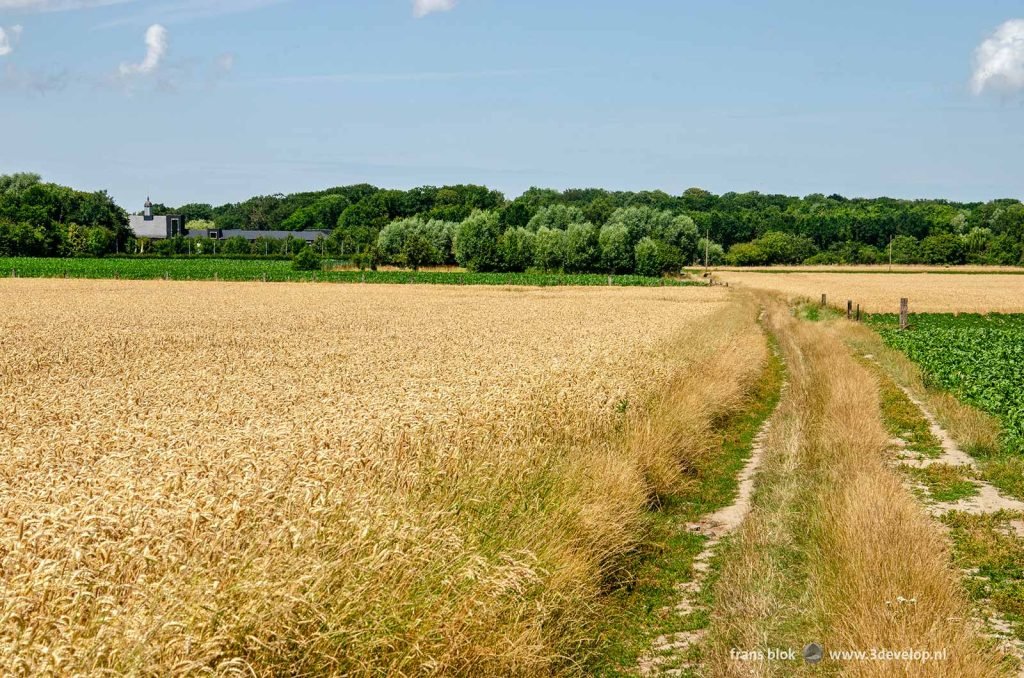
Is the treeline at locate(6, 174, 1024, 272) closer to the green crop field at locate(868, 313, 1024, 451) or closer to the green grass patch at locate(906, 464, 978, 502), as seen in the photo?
the green crop field at locate(868, 313, 1024, 451)

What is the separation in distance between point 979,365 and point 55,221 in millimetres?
168206

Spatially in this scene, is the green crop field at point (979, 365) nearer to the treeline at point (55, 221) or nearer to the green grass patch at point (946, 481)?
the green grass patch at point (946, 481)

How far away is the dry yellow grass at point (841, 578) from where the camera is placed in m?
6.88

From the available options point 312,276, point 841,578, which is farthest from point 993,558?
point 312,276

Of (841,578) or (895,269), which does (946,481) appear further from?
(895,269)

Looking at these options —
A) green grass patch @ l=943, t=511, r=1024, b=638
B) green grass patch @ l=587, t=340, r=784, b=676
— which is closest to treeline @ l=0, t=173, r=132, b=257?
green grass patch @ l=587, t=340, r=784, b=676

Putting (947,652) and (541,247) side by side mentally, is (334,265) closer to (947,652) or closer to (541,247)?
(541,247)

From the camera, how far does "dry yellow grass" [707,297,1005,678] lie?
6879mm

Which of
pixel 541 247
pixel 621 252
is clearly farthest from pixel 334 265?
pixel 621 252

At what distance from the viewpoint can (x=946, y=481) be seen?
541 inches

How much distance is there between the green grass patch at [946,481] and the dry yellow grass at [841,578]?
68 centimetres

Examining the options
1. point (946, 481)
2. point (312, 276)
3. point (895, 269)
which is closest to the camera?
point (946, 481)

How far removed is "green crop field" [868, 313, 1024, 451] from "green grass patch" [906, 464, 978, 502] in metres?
1.43

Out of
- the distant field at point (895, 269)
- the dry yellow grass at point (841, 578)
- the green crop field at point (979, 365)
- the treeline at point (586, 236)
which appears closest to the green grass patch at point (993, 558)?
the dry yellow grass at point (841, 578)
